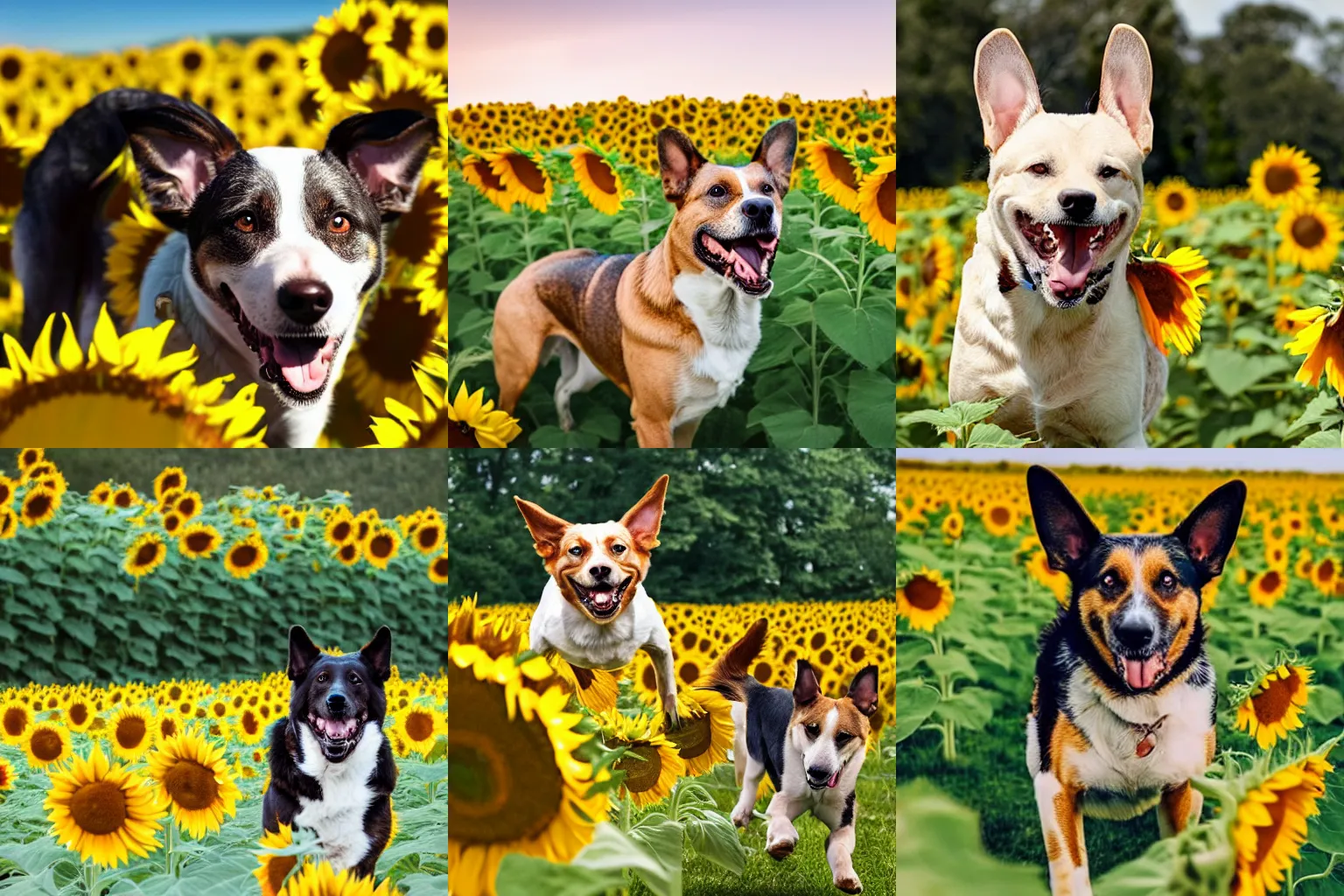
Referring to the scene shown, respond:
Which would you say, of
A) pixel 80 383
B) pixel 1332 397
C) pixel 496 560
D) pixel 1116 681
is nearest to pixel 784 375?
pixel 496 560

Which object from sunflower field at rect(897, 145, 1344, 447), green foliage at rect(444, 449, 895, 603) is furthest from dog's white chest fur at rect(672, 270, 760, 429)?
sunflower field at rect(897, 145, 1344, 447)

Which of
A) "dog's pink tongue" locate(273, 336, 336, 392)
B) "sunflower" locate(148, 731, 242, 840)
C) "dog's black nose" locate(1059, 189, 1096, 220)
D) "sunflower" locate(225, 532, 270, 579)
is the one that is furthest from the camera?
"sunflower" locate(225, 532, 270, 579)

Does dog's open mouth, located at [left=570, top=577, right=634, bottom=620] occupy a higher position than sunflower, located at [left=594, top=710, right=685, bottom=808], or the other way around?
dog's open mouth, located at [left=570, top=577, right=634, bottom=620]

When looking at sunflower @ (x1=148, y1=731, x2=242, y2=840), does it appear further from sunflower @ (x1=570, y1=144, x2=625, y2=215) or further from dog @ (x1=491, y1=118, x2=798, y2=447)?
sunflower @ (x1=570, y1=144, x2=625, y2=215)

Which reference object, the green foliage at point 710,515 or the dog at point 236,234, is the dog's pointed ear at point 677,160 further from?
the green foliage at point 710,515

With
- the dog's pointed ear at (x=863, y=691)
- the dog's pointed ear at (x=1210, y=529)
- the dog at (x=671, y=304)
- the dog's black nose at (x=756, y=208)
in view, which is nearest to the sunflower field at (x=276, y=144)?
the dog at (x=671, y=304)

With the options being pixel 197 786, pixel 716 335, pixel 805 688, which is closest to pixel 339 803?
pixel 197 786
